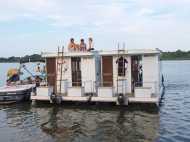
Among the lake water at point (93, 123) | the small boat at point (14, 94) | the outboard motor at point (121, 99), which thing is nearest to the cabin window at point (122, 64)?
the outboard motor at point (121, 99)

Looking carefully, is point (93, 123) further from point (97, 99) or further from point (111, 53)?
point (111, 53)

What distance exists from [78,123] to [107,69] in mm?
4528

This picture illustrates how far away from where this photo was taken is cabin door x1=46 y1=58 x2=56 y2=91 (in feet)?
65.8

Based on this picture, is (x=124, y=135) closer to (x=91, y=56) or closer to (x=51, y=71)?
(x=91, y=56)

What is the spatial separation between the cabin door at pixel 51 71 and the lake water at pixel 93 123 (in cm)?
132

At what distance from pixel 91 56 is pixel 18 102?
5475mm

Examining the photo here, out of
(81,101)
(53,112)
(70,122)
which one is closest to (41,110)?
(53,112)

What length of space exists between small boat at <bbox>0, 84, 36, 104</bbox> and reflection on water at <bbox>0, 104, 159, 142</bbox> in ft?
3.54

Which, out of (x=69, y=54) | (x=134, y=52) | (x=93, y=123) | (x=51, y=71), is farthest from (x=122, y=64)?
(x=93, y=123)

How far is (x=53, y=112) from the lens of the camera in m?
18.1

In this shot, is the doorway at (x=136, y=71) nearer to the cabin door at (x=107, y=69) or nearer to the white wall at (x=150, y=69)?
the white wall at (x=150, y=69)

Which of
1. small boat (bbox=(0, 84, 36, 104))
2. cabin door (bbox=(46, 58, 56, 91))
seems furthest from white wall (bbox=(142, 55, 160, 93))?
small boat (bbox=(0, 84, 36, 104))

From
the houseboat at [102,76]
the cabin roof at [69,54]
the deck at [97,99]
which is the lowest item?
the deck at [97,99]

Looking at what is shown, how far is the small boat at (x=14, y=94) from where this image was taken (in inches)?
823
